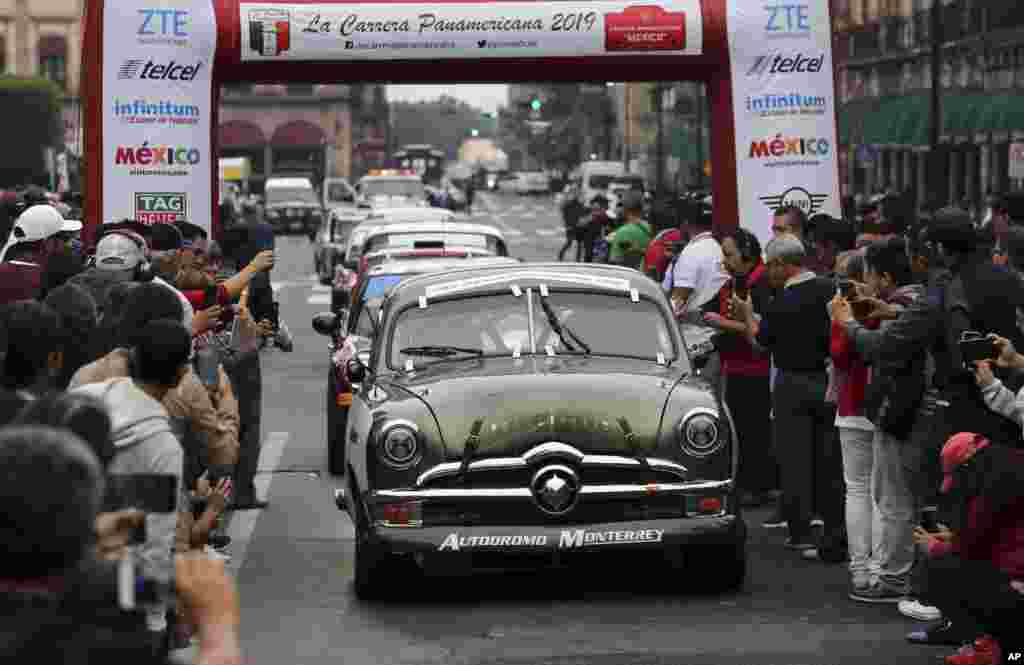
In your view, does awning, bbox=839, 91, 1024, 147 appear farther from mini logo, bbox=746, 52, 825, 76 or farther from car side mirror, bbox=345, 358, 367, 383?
car side mirror, bbox=345, 358, 367, 383

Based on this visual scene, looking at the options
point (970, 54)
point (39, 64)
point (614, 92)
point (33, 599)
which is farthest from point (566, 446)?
point (614, 92)

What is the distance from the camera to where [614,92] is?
127 m

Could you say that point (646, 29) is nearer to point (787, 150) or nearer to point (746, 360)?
point (787, 150)

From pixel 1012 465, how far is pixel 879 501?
273 centimetres

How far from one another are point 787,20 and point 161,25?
199 inches

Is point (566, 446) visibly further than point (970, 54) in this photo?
No

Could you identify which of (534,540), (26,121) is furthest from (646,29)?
(26,121)

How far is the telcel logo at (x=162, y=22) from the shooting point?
17.6 metres

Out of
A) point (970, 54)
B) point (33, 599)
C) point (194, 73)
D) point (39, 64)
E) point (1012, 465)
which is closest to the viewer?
point (33, 599)

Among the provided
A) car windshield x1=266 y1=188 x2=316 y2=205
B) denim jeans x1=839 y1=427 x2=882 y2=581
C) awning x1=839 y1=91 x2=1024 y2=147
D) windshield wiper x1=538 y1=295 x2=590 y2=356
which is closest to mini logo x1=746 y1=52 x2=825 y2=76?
windshield wiper x1=538 y1=295 x2=590 y2=356

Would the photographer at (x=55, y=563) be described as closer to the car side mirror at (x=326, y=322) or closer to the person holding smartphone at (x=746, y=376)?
the person holding smartphone at (x=746, y=376)

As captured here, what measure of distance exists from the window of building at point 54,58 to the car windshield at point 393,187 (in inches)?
1938

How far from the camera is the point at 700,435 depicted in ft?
32.9

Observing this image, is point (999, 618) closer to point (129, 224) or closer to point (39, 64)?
point (129, 224)
